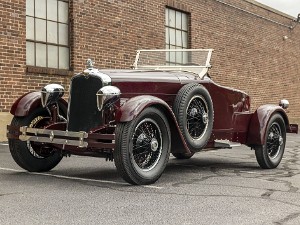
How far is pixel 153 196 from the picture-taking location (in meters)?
4.52

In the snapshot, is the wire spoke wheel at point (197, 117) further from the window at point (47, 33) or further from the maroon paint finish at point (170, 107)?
the window at point (47, 33)

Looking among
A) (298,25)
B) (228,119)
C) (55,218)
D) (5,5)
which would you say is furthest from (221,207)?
(298,25)

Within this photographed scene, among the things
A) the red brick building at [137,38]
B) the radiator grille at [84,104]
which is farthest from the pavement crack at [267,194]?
the red brick building at [137,38]

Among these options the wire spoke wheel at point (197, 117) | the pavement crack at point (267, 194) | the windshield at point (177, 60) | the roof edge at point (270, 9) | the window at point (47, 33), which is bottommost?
the pavement crack at point (267, 194)

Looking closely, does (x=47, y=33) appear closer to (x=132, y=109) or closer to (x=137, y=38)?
(x=137, y=38)

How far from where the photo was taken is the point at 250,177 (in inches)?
234

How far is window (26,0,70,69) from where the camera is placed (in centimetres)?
1074

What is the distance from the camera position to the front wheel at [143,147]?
4816 mm

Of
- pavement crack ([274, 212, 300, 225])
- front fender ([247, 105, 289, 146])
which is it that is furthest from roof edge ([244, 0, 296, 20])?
pavement crack ([274, 212, 300, 225])

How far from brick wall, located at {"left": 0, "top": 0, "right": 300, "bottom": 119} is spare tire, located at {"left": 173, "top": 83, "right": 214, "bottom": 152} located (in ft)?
18.1

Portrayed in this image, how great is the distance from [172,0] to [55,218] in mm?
11940

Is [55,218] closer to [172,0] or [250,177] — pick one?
[250,177]

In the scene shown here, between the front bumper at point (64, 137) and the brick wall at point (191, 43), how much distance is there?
4855 millimetres

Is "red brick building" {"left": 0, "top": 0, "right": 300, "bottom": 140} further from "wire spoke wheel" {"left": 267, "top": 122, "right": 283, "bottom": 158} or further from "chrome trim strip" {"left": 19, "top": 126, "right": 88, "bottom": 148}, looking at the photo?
"wire spoke wheel" {"left": 267, "top": 122, "right": 283, "bottom": 158}
